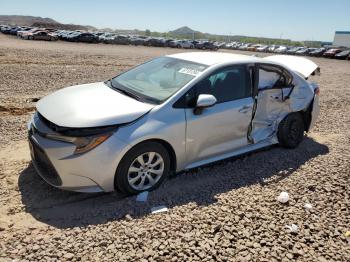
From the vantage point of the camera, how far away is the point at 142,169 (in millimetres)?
4277

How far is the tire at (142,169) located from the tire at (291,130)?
2484 mm

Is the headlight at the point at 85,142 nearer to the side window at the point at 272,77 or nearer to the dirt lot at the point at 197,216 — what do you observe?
the dirt lot at the point at 197,216

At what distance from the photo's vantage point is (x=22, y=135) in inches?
245

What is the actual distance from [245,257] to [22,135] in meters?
4.50

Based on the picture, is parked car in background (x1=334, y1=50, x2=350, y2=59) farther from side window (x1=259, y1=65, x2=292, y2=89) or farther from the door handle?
the door handle

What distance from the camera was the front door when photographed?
4.63 metres

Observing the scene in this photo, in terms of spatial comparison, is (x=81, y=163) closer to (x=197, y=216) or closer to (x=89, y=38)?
(x=197, y=216)

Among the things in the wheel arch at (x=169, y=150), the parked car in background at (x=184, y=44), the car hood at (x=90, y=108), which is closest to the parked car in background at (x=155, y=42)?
the parked car in background at (x=184, y=44)

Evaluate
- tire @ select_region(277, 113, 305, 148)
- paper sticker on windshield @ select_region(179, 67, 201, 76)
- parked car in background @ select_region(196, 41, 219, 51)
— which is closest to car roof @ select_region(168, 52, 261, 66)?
paper sticker on windshield @ select_region(179, 67, 201, 76)

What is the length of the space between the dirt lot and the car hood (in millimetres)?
961

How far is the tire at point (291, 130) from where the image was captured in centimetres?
604

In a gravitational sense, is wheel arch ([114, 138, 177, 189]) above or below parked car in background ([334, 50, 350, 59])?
above

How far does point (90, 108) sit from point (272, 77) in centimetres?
306

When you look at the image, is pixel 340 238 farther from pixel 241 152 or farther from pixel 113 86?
pixel 113 86
